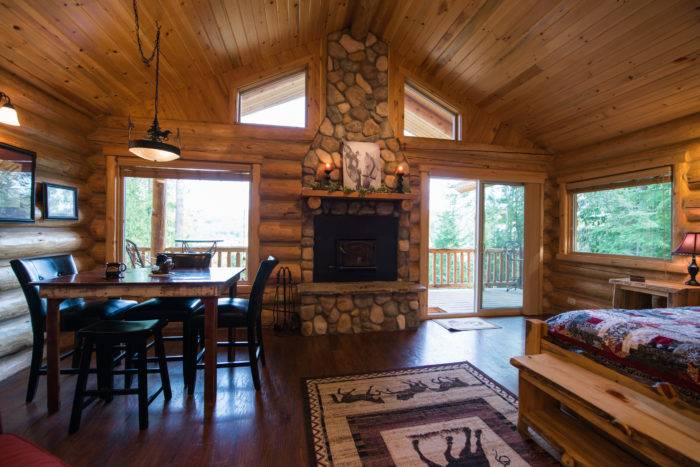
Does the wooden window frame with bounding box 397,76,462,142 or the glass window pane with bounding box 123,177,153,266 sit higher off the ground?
the wooden window frame with bounding box 397,76,462,142

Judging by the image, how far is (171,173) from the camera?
160 inches

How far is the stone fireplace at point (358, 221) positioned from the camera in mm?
4145

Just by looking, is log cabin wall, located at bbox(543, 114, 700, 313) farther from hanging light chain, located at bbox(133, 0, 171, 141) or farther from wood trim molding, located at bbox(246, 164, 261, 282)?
hanging light chain, located at bbox(133, 0, 171, 141)

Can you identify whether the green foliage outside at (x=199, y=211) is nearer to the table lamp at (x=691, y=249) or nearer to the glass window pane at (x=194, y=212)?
the glass window pane at (x=194, y=212)

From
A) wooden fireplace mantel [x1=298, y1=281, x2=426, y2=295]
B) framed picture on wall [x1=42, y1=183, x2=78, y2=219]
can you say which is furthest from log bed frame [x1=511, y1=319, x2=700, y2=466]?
framed picture on wall [x1=42, y1=183, x2=78, y2=219]

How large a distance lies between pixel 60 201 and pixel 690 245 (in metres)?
6.42

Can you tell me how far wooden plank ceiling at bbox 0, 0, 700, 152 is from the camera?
8.85 ft

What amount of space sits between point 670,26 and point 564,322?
2.87m

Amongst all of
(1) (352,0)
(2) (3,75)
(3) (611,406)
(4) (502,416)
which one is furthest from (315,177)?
(3) (611,406)

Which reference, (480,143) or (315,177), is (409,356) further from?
(480,143)

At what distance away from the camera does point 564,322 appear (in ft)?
6.93

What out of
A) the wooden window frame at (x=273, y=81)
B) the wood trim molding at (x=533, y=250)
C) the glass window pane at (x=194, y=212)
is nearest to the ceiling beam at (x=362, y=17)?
the wooden window frame at (x=273, y=81)

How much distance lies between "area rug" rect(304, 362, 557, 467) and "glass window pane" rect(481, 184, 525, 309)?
249cm

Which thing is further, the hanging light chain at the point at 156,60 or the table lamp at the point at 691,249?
the table lamp at the point at 691,249
